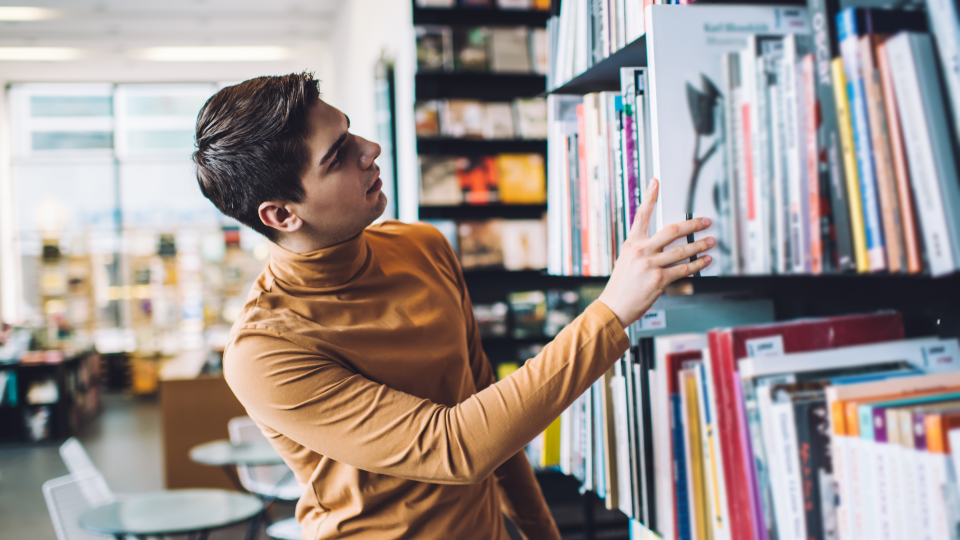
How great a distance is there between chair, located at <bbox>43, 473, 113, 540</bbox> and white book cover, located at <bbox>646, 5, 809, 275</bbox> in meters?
2.41

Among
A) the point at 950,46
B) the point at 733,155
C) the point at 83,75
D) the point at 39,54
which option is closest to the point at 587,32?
the point at 733,155

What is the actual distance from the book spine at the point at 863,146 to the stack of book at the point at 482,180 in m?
2.85

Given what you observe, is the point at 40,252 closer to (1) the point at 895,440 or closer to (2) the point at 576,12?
(2) the point at 576,12

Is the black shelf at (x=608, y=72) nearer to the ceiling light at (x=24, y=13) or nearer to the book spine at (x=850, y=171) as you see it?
the book spine at (x=850, y=171)

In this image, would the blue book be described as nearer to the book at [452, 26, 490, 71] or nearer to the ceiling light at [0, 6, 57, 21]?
the book at [452, 26, 490, 71]

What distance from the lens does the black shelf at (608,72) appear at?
1.00m

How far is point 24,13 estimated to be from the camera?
20.7ft

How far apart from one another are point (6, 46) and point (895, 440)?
29.2ft

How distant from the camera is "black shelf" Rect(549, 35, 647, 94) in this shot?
3.28ft

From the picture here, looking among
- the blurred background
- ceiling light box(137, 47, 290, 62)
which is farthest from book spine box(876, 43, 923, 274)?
ceiling light box(137, 47, 290, 62)

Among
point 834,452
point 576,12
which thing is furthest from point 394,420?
point 576,12

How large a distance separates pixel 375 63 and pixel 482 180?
180 cm

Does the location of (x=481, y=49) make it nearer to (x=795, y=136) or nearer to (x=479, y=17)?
(x=479, y=17)

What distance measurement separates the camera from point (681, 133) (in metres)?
0.86
